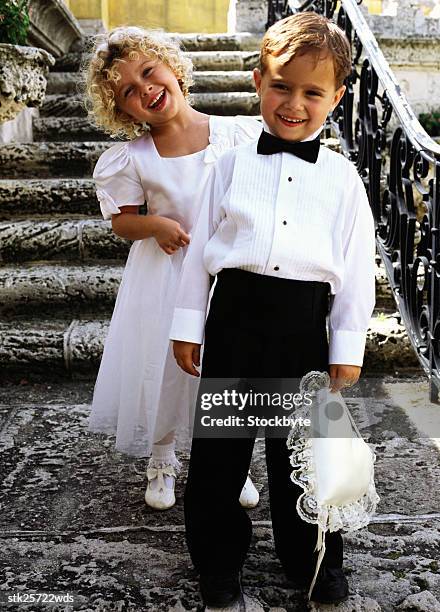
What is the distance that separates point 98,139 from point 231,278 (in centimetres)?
351

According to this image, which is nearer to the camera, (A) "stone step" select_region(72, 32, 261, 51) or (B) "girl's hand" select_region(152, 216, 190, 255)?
(B) "girl's hand" select_region(152, 216, 190, 255)

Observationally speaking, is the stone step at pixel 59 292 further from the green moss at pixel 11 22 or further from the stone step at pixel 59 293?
the green moss at pixel 11 22

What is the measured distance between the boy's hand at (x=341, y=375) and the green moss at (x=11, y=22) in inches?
111

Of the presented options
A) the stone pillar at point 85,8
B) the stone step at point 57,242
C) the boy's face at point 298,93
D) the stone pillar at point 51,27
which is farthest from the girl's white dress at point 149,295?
the stone pillar at point 85,8

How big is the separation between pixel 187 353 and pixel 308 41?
31.6 inches

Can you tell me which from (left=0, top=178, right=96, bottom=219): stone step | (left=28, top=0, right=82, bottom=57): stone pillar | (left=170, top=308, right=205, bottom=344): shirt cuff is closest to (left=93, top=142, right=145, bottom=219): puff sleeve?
(left=170, top=308, right=205, bottom=344): shirt cuff

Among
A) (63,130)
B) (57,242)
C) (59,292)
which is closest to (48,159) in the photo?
(63,130)

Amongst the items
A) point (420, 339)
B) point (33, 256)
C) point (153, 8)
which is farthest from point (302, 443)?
point (153, 8)

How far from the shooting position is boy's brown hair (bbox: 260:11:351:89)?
1.64 m

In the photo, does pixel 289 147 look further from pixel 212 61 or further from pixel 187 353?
pixel 212 61

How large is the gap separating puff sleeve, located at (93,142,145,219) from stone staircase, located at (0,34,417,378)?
1.28m

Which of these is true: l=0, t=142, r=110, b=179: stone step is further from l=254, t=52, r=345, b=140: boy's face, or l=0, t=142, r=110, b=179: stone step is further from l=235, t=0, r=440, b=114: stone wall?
l=254, t=52, r=345, b=140: boy's face

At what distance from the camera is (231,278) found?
1792 mm

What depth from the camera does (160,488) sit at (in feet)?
7.70
